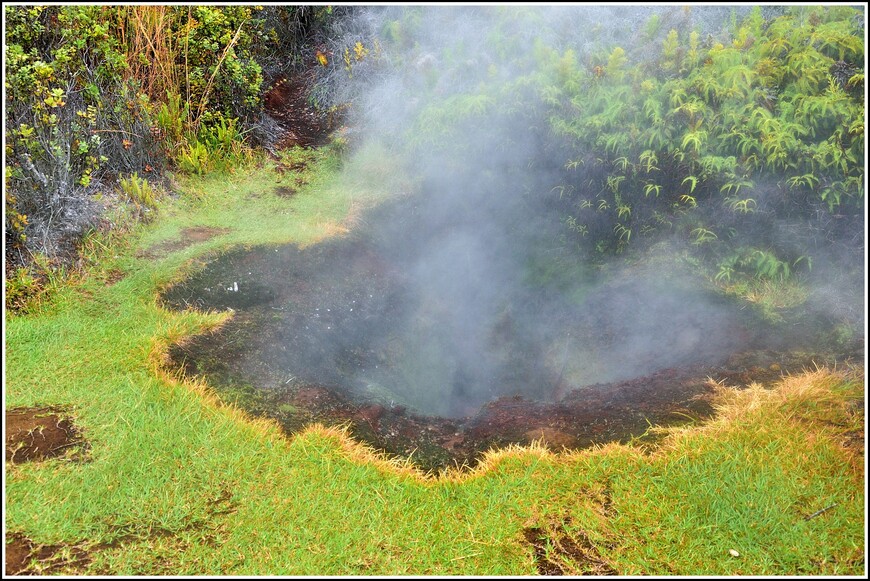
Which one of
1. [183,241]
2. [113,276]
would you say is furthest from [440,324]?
[113,276]

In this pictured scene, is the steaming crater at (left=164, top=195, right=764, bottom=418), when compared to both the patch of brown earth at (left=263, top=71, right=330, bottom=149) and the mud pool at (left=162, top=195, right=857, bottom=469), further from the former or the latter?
the patch of brown earth at (left=263, top=71, right=330, bottom=149)

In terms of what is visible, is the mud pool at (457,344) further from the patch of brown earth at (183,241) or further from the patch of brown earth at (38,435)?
the patch of brown earth at (38,435)

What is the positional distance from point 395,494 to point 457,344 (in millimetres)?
2204

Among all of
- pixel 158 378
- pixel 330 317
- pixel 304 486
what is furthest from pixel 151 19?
pixel 304 486

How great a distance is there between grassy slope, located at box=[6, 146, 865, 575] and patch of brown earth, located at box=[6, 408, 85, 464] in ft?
0.23

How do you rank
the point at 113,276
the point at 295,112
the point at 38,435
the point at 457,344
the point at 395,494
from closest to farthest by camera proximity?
the point at 395,494 → the point at 38,435 → the point at 113,276 → the point at 457,344 → the point at 295,112

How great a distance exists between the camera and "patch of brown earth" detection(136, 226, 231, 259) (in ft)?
17.1

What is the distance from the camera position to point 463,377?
499cm

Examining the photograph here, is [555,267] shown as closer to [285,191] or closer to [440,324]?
[440,324]

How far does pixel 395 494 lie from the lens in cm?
322

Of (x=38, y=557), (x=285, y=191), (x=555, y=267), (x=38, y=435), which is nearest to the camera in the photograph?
(x=38, y=557)

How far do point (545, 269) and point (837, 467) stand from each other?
116 inches

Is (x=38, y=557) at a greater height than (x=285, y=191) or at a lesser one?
lesser

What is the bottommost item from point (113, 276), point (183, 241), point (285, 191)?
point (113, 276)
